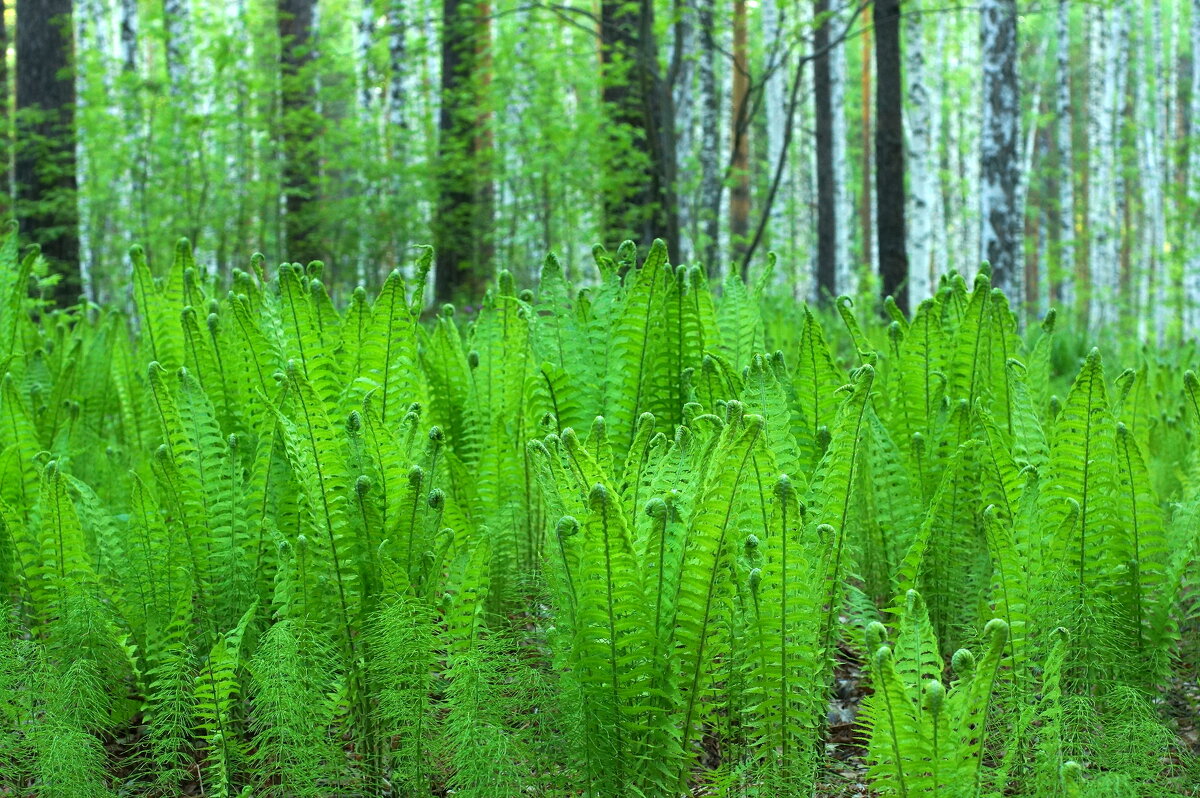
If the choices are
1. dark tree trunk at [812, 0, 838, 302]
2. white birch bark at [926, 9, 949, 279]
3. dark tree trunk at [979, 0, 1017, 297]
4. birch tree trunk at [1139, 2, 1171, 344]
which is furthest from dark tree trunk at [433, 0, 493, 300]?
birch tree trunk at [1139, 2, 1171, 344]

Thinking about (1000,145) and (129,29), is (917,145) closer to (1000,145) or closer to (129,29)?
(1000,145)

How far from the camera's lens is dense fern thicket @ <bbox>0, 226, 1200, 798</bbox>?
134 centimetres

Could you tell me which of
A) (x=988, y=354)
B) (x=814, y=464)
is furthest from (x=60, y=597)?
(x=988, y=354)

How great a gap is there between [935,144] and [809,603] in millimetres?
29427

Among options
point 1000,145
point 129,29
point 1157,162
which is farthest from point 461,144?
point 1157,162

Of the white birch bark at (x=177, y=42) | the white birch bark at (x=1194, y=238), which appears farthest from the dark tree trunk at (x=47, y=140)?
the white birch bark at (x=1194, y=238)

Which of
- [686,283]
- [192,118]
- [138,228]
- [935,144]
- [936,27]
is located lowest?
[686,283]

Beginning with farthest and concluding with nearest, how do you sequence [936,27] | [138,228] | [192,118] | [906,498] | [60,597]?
[936,27] → [138,228] → [192,118] → [906,498] → [60,597]

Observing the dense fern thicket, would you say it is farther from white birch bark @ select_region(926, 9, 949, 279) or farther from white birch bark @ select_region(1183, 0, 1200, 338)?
white birch bark @ select_region(926, 9, 949, 279)

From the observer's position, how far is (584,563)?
131cm

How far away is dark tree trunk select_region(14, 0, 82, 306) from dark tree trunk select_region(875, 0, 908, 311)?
20.5 ft

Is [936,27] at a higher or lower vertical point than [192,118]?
higher

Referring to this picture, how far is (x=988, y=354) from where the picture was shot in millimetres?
2299

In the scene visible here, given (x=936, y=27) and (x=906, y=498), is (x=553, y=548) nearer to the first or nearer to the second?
(x=906, y=498)
